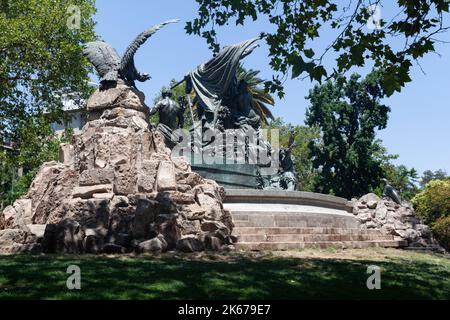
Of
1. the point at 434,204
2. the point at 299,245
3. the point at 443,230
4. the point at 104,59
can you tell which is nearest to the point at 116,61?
the point at 104,59

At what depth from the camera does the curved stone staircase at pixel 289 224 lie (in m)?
12.0

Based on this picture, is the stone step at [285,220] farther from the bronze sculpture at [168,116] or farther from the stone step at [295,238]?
the bronze sculpture at [168,116]

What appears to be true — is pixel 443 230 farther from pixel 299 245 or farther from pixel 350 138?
pixel 299 245

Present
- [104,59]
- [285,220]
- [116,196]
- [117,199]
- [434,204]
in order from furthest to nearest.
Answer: [434,204] < [104,59] < [285,220] < [116,196] < [117,199]

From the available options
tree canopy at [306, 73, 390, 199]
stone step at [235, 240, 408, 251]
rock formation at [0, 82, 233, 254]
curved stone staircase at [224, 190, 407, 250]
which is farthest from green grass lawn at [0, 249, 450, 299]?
tree canopy at [306, 73, 390, 199]

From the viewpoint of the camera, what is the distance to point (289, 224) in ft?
44.8

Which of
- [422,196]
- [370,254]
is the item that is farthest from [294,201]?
[422,196]

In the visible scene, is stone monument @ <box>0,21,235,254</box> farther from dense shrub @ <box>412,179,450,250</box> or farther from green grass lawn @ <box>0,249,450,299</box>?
dense shrub @ <box>412,179,450,250</box>

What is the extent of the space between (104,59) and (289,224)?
22.2ft

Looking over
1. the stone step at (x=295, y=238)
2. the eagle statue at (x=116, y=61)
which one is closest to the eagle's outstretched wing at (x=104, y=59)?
the eagle statue at (x=116, y=61)

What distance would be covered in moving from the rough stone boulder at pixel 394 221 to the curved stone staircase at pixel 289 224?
187 cm

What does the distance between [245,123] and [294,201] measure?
166 inches
